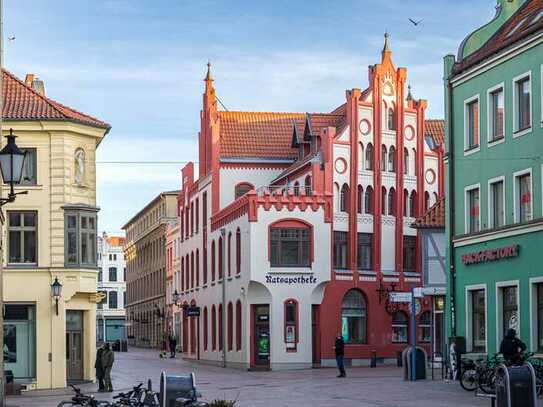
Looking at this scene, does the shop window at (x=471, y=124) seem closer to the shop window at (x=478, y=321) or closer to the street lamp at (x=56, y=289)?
the shop window at (x=478, y=321)

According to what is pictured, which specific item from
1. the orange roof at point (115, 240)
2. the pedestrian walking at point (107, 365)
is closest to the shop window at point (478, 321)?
the pedestrian walking at point (107, 365)

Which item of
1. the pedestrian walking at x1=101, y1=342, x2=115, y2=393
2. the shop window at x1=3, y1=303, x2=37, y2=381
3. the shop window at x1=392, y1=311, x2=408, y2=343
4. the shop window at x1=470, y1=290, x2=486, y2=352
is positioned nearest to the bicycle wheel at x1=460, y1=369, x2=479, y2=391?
the shop window at x1=470, y1=290, x2=486, y2=352

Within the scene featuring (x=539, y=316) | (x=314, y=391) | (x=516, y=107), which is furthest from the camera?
(x=314, y=391)

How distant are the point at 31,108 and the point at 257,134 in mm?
27043

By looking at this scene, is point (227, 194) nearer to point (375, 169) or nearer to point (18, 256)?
point (375, 169)

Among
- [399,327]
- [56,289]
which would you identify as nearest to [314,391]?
[56,289]

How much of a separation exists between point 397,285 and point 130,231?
84.0m

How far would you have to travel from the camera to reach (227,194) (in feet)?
237

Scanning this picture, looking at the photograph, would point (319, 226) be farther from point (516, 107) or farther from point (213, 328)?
point (516, 107)

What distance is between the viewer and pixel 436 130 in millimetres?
79000

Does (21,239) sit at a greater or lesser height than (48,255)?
greater

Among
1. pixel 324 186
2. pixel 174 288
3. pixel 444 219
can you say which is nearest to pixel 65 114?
pixel 444 219

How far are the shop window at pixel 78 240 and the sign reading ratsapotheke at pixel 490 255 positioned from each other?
14.7 metres

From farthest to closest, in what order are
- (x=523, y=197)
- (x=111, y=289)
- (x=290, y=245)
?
1. (x=111, y=289)
2. (x=290, y=245)
3. (x=523, y=197)
